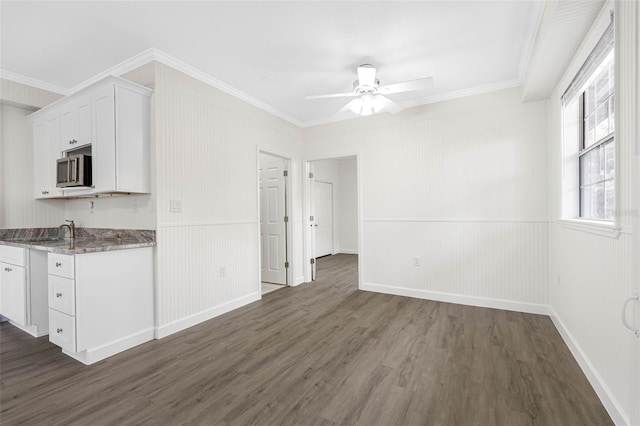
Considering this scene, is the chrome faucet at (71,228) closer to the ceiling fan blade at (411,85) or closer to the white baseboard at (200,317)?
the white baseboard at (200,317)

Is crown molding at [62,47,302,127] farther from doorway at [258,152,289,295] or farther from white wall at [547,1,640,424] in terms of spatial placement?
white wall at [547,1,640,424]

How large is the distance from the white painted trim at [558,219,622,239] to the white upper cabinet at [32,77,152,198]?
355 cm

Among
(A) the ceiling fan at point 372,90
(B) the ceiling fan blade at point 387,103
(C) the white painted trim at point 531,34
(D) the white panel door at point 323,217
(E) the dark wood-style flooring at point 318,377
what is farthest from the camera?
(D) the white panel door at point 323,217

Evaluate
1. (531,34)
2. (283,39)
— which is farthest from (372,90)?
(531,34)

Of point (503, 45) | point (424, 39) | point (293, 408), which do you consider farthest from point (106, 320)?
point (503, 45)

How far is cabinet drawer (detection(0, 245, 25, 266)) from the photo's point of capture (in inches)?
106

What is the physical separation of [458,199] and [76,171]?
4200 millimetres

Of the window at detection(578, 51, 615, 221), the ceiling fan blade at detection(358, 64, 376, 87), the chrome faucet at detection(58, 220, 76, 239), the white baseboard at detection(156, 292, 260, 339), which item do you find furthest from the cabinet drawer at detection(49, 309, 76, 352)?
the window at detection(578, 51, 615, 221)

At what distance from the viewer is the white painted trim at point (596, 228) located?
5.18 ft

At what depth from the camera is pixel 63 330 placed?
2258 mm

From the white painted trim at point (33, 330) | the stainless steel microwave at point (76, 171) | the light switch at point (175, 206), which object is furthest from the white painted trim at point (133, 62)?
the white painted trim at point (33, 330)

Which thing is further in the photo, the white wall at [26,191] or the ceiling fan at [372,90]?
the white wall at [26,191]

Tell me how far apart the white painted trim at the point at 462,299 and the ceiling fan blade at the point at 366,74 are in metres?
2.71

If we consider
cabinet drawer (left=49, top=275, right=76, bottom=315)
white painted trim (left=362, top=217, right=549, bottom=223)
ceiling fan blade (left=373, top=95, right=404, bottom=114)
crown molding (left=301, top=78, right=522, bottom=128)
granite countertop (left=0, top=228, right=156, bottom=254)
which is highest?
crown molding (left=301, top=78, right=522, bottom=128)
